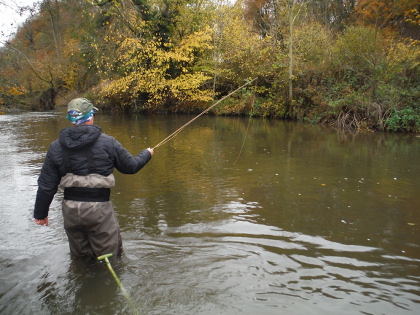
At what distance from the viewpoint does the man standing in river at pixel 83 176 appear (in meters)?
3.38

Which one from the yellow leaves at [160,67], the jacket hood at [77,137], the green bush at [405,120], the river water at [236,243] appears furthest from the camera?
the yellow leaves at [160,67]

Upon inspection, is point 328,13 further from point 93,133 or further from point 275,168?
A: point 93,133

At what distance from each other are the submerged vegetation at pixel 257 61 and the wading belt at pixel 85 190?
13069 millimetres

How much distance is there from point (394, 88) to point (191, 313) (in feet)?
51.8

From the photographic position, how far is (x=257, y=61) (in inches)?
870

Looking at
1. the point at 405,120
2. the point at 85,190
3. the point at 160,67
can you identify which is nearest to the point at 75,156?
the point at 85,190

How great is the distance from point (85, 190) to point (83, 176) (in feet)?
0.48

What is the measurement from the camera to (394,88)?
1571 cm

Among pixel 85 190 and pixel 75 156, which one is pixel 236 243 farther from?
pixel 75 156

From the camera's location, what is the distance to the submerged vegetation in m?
16.2

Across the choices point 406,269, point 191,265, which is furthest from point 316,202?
point 191,265

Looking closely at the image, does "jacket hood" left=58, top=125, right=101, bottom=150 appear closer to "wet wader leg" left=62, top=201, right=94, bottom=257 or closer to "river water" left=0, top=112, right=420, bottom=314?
"wet wader leg" left=62, top=201, right=94, bottom=257

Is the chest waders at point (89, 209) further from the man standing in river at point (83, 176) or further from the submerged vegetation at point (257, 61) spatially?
the submerged vegetation at point (257, 61)

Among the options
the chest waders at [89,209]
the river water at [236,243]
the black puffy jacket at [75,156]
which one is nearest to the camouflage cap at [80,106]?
the black puffy jacket at [75,156]
